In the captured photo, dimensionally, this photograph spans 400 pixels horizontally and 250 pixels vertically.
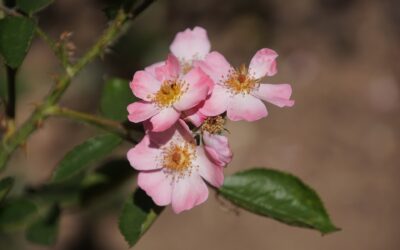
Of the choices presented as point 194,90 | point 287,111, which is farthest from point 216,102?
point 287,111

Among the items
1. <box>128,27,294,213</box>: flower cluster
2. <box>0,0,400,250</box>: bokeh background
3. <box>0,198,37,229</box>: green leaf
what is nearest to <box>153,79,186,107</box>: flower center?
<box>128,27,294,213</box>: flower cluster

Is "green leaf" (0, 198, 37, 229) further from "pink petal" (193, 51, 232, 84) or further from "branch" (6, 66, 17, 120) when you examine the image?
"pink petal" (193, 51, 232, 84)

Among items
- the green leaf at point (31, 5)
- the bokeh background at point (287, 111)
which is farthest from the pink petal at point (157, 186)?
the bokeh background at point (287, 111)

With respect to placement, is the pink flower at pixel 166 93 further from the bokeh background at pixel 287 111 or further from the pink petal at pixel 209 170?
the bokeh background at pixel 287 111

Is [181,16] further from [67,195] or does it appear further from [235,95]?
[235,95]

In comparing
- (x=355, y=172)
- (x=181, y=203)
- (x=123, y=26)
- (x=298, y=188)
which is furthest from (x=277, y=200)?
(x=355, y=172)
